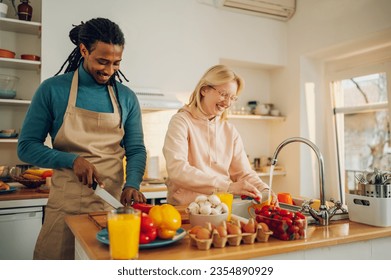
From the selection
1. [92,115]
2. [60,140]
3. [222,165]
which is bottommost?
[222,165]

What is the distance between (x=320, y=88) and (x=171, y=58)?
1511mm

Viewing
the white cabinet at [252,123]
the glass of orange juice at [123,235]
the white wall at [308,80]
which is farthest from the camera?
the white cabinet at [252,123]

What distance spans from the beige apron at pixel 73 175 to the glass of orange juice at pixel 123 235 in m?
0.62

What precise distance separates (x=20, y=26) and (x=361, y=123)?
116 inches

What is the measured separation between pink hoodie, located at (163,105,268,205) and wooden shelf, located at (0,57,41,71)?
64.0 inches

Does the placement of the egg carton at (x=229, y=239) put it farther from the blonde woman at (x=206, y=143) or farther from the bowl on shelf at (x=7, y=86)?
the bowl on shelf at (x=7, y=86)

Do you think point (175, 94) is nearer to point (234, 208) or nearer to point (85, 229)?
point (234, 208)

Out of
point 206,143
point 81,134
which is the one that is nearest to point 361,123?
point 206,143

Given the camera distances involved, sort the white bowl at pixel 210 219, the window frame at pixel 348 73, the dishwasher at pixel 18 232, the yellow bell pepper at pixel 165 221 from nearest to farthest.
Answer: the yellow bell pepper at pixel 165 221 → the white bowl at pixel 210 219 → the dishwasher at pixel 18 232 → the window frame at pixel 348 73

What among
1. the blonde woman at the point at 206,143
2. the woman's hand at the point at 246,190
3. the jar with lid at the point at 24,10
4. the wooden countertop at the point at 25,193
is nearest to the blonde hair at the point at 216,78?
the blonde woman at the point at 206,143

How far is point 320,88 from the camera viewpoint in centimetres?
355

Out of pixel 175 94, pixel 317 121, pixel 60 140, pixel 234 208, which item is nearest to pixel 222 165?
pixel 234 208

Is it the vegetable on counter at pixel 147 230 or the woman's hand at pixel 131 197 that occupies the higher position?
the woman's hand at pixel 131 197

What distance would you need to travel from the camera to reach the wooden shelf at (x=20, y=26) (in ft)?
8.60
